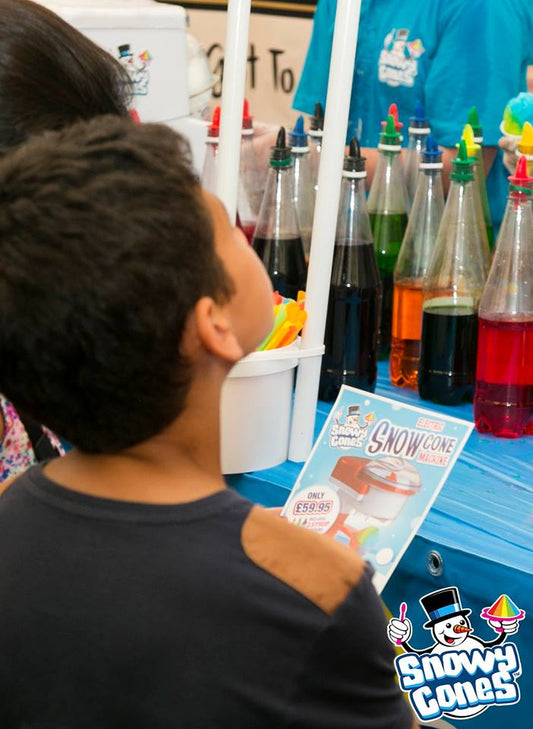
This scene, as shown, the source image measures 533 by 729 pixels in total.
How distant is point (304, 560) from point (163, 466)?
112 mm

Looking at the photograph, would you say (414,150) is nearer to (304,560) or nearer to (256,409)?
(256,409)

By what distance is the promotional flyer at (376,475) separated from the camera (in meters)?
1.01

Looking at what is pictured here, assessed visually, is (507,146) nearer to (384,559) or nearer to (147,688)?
(384,559)

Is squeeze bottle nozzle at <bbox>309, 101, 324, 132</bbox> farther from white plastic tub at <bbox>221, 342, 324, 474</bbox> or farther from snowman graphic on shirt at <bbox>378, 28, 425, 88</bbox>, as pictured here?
Answer: snowman graphic on shirt at <bbox>378, 28, 425, 88</bbox>

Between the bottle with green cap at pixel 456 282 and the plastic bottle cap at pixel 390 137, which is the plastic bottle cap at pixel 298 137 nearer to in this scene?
the plastic bottle cap at pixel 390 137

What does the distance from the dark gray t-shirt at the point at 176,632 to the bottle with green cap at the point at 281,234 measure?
90cm

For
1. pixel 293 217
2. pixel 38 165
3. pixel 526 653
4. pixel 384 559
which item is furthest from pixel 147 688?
pixel 293 217

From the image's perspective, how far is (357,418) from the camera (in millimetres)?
1122

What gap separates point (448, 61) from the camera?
7.71 feet

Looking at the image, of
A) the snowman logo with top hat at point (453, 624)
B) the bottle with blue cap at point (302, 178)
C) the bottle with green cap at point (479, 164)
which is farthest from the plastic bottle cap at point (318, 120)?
the snowman logo with top hat at point (453, 624)

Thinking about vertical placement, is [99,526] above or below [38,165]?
below

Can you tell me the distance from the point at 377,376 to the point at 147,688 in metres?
1.00

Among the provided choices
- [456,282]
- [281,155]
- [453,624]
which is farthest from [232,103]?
→ [453,624]

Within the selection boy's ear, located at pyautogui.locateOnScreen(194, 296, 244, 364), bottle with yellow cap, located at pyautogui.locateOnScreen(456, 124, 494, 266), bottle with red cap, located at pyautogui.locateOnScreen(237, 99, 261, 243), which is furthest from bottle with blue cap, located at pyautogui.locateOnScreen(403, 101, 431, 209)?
boy's ear, located at pyautogui.locateOnScreen(194, 296, 244, 364)
